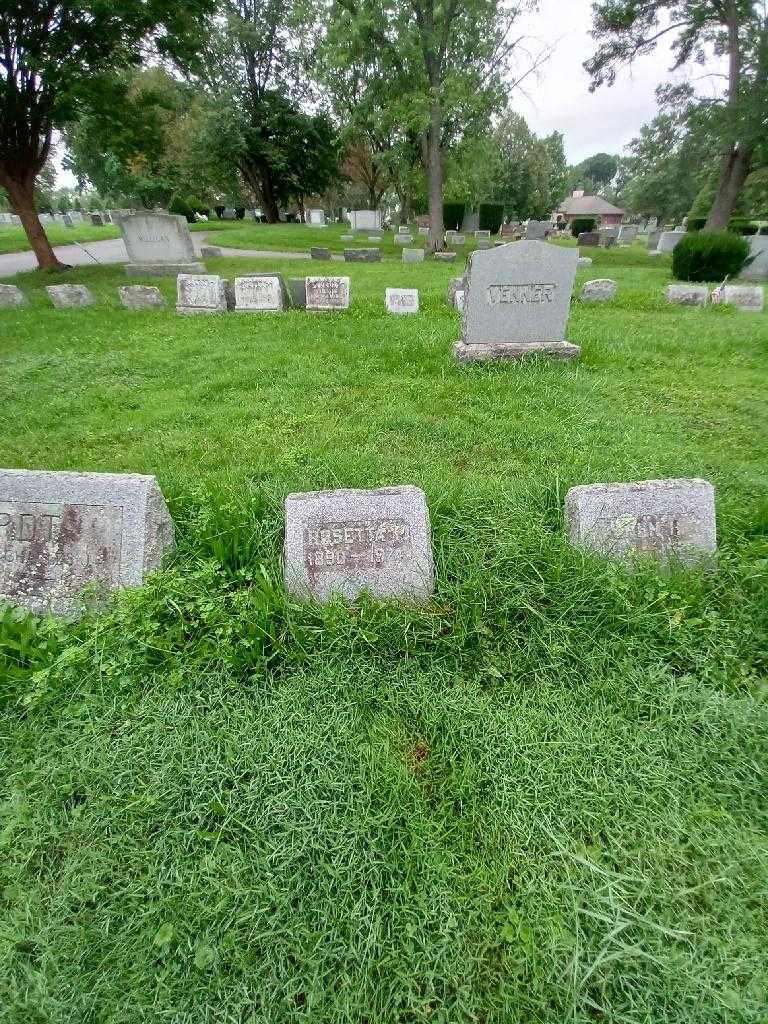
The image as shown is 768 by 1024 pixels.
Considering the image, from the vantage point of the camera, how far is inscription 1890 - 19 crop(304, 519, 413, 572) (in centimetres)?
218

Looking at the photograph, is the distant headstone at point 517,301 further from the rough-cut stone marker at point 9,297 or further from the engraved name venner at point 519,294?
the rough-cut stone marker at point 9,297

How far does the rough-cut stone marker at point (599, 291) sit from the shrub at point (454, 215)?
22667mm

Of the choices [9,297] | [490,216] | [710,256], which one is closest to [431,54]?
[710,256]

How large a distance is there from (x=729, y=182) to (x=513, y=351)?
19396 millimetres

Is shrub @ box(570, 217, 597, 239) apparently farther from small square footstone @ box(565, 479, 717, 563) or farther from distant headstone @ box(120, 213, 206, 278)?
small square footstone @ box(565, 479, 717, 563)

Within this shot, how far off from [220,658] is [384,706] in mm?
703

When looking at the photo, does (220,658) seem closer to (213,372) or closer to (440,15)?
(213,372)

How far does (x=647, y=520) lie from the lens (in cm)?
231

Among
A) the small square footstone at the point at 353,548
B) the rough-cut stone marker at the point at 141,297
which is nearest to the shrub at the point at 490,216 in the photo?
the rough-cut stone marker at the point at 141,297

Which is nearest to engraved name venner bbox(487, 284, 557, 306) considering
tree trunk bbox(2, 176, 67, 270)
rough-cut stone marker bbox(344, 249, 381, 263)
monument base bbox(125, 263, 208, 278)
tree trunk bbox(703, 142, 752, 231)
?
monument base bbox(125, 263, 208, 278)

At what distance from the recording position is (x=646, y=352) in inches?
224

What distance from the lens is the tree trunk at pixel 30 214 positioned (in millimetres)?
10602

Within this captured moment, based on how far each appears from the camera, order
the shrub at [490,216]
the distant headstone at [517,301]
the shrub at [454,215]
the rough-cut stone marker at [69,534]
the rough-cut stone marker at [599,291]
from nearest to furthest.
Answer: the rough-cut stone marker at [69,534], the distant headstone at [517,301], the rough-cut stone marker at [599,291], the shrub at [454,215], the shrub at [490,216]

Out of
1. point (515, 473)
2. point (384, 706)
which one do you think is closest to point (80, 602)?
point (384, 706)
